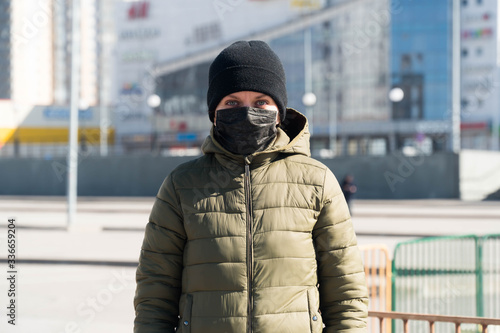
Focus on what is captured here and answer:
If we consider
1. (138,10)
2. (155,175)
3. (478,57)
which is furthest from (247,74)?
(138,10)

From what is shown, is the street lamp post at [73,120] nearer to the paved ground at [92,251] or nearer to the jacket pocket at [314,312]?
the paved ground at [92,251]

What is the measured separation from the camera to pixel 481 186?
96.4 ft

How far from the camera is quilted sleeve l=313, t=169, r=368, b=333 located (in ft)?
7.90

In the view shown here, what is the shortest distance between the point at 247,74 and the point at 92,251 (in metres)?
10.9

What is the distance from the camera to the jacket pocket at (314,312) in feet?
7.73

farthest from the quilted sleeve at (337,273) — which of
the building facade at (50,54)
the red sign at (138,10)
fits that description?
the building facade at (50,54)

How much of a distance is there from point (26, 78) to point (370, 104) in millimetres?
92799

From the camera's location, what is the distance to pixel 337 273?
95.3 inches

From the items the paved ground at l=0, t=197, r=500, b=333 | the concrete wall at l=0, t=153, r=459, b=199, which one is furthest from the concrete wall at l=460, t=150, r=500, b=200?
the paved ground at l=0, t=197, r=500, b=333

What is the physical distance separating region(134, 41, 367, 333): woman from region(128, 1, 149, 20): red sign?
235ft

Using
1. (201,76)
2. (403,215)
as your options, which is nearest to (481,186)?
(403,215)

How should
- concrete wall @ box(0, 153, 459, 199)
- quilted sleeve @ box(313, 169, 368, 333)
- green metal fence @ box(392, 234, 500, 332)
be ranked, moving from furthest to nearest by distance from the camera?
concrete wall @ box(0, 153, 459, 199), green metal fence @ box(392, 234, 500, 332), quilted sleeve @ box(313, 169, 368, 333)

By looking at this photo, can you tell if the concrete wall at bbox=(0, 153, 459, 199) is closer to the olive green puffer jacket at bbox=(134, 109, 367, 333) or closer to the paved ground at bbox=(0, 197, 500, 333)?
the paved ground at bbox=(0, 197, 500, 333)

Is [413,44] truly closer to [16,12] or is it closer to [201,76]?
[201,76]
